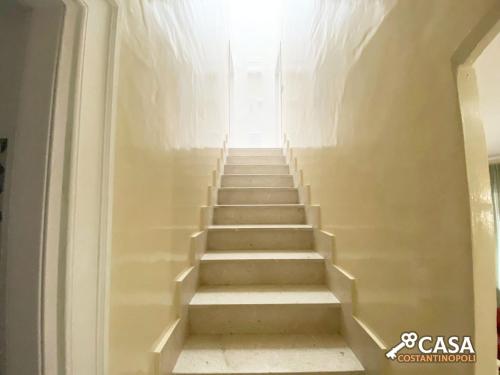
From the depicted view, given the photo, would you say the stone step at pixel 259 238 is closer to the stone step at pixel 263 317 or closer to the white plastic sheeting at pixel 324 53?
the stone step at pixel 263 317

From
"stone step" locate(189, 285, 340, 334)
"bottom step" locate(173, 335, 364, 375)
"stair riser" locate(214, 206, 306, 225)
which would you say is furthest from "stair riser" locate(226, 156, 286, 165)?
"bottom step" locate(173, 335, 364, 375)

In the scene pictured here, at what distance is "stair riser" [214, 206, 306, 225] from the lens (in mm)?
2055

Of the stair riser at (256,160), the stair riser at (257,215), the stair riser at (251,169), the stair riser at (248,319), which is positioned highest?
the stair riser at (256,160)

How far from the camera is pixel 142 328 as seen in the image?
0.74m

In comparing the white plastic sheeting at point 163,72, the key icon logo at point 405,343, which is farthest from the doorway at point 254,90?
the key icon logo at point 405,343

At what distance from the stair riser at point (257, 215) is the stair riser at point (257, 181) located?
0.58m

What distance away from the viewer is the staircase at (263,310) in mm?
1017

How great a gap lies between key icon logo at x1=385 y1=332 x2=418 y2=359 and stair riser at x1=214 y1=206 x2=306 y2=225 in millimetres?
1275

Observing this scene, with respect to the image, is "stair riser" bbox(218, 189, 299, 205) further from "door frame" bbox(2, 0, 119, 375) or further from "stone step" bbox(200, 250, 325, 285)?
"door frame" bbox(2, 0, 119, 375)

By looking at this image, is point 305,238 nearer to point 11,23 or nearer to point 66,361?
point 66,361

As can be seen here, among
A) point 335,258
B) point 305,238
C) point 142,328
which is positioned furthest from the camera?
point 305,238

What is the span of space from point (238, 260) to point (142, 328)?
2.64 ft

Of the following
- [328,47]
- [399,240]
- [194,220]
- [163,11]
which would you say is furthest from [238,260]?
[328,47]

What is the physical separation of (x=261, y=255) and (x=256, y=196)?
31.8 inches
